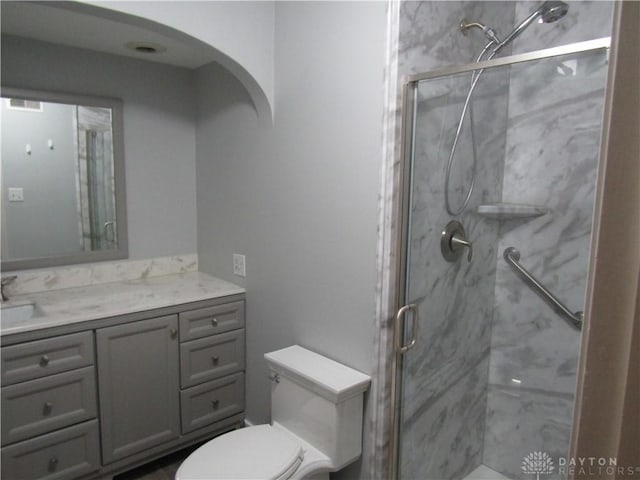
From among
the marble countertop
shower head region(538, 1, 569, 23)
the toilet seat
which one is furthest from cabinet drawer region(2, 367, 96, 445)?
shower head region(538, 1, 569, 23)

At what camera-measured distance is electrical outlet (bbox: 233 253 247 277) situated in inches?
97.4

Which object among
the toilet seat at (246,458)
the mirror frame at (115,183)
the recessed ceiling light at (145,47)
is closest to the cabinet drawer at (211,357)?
the toilet seat at (246,458)

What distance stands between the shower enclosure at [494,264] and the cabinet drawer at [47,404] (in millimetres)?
1431

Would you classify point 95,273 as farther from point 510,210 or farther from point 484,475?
point 484,475

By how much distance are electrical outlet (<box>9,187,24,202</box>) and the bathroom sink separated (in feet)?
1.89

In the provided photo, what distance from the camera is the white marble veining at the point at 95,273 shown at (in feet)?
7.66

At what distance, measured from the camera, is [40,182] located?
7.71ft

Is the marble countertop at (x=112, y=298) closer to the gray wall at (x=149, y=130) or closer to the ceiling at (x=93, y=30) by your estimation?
the gray wall at (x=149, y=130)

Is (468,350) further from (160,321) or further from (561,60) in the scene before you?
(160,321)

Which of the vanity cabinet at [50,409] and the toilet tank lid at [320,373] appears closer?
the toilet tank lid at [320,373]

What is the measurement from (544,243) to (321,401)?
4.16 feet

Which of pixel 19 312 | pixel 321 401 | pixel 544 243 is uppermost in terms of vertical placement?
pixel 544 243

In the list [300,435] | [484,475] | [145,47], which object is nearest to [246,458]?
[300,435]

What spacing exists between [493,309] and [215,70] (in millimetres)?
2113
